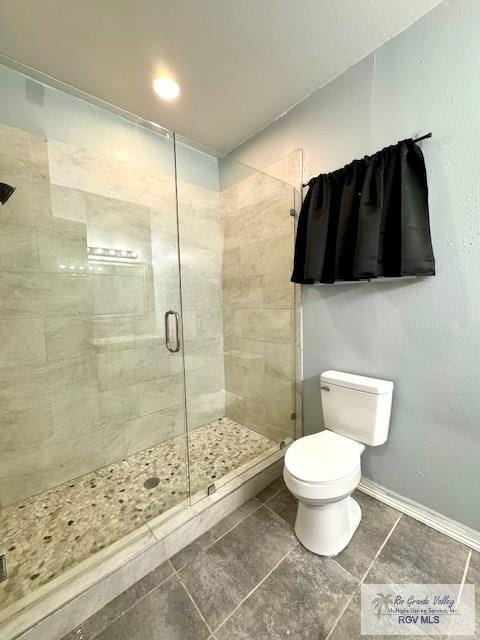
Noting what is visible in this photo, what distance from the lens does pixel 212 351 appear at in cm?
246

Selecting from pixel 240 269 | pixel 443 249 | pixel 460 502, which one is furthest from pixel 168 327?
pixel 460 502

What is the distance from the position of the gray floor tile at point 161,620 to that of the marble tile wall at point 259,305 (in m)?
1.16

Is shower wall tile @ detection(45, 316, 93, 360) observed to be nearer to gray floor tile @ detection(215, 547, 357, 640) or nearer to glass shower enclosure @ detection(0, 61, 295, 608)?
glass shower enclosure @ detection(0, 61, 295, 608)

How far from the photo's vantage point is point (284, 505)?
1.57 metres

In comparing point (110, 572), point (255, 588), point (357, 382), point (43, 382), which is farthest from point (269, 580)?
point (43, 382)

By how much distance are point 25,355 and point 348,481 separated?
1.88 m

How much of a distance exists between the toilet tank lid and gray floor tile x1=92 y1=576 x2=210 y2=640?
1.20m

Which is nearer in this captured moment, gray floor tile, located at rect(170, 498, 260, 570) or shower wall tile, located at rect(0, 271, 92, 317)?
gray floor tile, located at rect(170, 498, 260, 570)

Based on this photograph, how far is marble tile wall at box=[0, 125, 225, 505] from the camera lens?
155 centimetres

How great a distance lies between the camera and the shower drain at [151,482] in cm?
169

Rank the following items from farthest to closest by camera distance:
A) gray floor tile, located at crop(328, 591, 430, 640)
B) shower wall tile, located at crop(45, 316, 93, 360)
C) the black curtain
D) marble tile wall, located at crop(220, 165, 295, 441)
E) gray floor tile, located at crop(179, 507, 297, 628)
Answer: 1. marble tile wall, located at crop(220, 165, 295, 441)
2. shower wall tile, located at crop(45, 316, 93, 360)
3. the black curtain
4. gray floor tile, located at crop(179, 507, 297, 628)
5. gray floor tile, located at crop(328, 591, 430, 640)

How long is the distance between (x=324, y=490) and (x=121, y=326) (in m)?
1.64

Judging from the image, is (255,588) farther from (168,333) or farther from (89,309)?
(89,309)

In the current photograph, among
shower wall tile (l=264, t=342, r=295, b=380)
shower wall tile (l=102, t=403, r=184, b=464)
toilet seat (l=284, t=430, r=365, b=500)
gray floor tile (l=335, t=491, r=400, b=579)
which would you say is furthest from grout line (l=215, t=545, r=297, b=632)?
shower wall tile (l=102, t=403, r=184, b=464)
